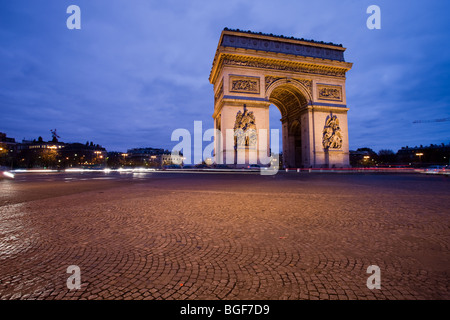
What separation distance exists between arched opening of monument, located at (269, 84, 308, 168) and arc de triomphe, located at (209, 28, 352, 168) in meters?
0.46

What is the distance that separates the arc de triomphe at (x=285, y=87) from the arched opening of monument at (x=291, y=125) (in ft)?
1.50

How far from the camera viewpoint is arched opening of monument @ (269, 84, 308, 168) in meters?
31.2

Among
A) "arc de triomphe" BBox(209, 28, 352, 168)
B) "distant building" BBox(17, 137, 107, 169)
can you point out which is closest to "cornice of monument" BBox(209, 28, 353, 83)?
"arc de triomphe" BBox(209, 28, 352, 168)

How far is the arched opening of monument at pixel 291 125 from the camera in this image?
31.2m

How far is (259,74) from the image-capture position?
2675 cm

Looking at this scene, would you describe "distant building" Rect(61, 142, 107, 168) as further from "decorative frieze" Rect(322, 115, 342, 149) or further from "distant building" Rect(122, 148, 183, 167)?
"decorative frieze" Rect(322, 115, 342, 149)

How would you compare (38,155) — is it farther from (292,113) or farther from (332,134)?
(332,134)

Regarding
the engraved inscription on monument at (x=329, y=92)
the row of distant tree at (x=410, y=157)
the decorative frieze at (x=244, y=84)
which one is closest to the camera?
the decorative frieze at (x=244, y=84)

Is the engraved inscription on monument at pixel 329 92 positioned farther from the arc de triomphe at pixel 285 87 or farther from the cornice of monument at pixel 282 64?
the cornice of monument at pixel 282 64
